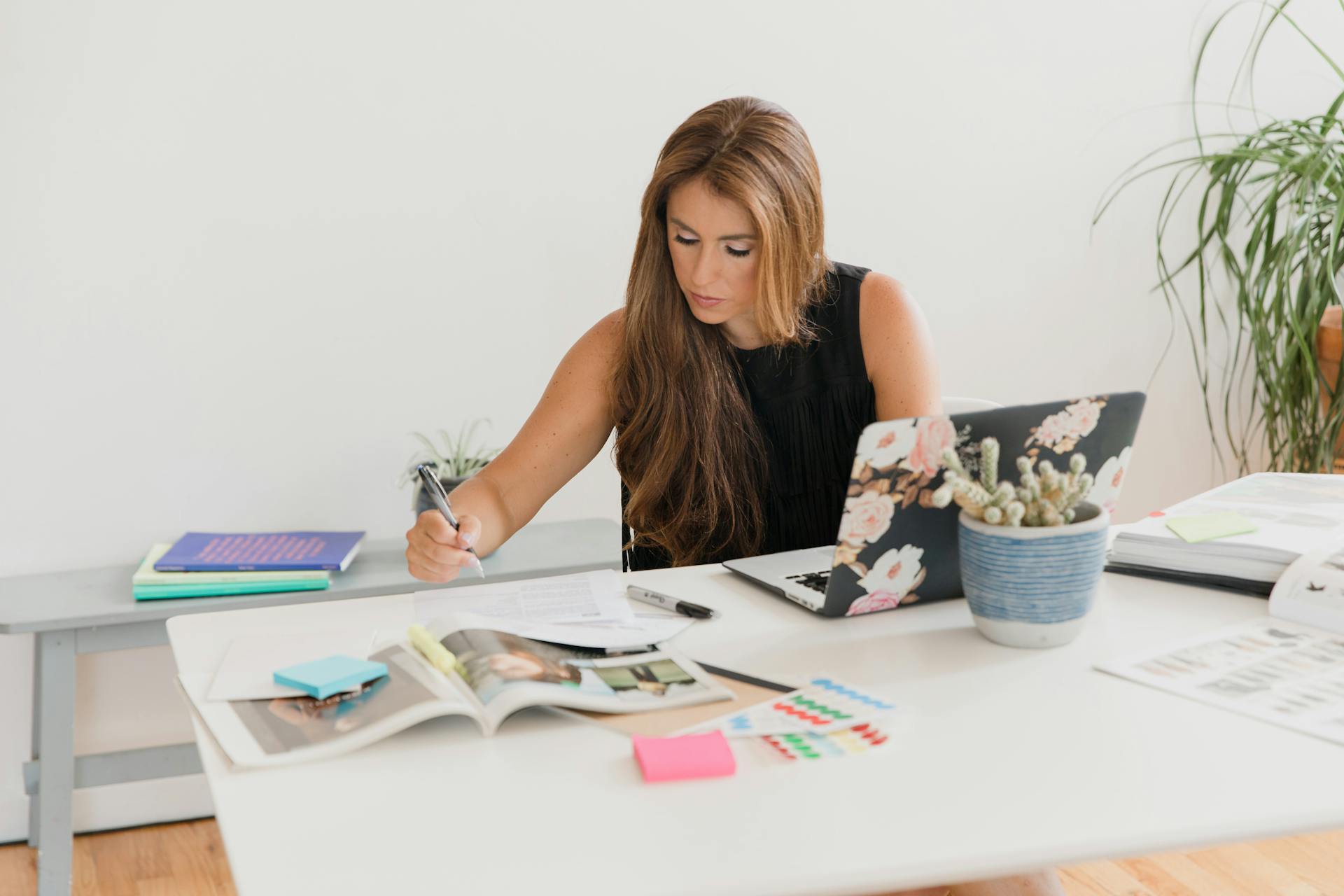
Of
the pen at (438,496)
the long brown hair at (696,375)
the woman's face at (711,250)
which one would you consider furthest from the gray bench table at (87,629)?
the woman's face at (711,250)

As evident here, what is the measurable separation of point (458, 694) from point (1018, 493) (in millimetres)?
562

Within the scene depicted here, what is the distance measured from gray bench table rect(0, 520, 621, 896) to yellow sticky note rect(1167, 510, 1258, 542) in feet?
3.42

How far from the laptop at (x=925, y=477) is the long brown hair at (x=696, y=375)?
52 cm

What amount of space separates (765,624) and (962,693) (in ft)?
0.87

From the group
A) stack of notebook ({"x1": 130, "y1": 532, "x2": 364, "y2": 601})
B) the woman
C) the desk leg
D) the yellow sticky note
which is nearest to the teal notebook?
stack of notebook ({"x1": 130, "y1": 532, "x2": 364, "y2": 601})

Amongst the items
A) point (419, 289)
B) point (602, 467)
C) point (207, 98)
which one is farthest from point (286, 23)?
point (602, 467)

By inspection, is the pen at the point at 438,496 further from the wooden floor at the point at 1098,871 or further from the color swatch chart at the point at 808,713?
the wooden floor at the point at 1098,871

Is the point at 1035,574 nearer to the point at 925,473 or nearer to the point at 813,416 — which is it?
the point at 925,473

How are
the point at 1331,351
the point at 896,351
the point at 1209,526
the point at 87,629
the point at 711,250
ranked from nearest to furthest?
1. the point at 1209,526
2. the point at 711,250
3. the point at 896,351
4. the point at 87,629
5. the point at 1331,351

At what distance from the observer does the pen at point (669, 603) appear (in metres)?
1.29

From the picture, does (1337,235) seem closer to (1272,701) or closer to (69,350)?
(1272,701)

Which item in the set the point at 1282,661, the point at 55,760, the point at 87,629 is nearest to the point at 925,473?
the point at 1282,661

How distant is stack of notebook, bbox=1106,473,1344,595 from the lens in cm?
132

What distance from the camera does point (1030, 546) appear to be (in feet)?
3.67
